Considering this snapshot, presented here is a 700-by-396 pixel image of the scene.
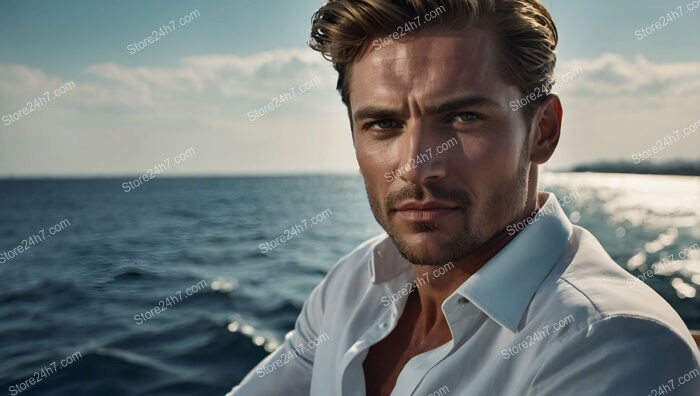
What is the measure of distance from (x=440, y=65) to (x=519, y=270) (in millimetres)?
686

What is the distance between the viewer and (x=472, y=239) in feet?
5.96

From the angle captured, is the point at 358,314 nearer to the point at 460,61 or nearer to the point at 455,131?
the point at 455,131

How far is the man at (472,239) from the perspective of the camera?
1.37 metres

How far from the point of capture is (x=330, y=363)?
85.4 inches

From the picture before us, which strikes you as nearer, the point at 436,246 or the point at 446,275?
the point at 436,246

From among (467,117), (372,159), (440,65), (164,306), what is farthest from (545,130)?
(164,306)

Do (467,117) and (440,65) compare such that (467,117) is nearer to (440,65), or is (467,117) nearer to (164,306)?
(440,65)

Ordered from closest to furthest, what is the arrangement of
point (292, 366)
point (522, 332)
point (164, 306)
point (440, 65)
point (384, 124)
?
point (522, 332) → point (440, 65) → point (384, 124) → point (292, 366) → point (164, 306)

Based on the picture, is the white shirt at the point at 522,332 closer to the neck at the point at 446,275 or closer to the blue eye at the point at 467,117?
the neck at the point at 446,275

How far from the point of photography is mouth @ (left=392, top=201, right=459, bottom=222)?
5.86 ft

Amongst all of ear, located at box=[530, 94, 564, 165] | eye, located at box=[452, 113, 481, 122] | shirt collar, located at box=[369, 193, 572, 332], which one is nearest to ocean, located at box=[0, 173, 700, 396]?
ear, located at box=[530, 94, 564, 165]

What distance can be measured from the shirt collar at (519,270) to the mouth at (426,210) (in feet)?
0.70

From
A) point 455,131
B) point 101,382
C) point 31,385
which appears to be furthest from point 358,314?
point 31,385

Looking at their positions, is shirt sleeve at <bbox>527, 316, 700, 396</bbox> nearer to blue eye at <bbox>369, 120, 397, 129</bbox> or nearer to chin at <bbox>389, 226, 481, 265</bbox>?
chin at <bbox>389, 226, 481, 265</bbox>
